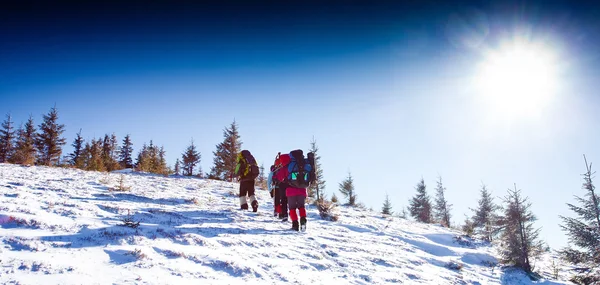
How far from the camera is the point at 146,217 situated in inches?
261

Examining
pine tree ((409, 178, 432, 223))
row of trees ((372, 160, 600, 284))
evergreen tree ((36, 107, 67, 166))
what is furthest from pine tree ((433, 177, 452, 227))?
evergreen tree ((36, 107, 67, 166))

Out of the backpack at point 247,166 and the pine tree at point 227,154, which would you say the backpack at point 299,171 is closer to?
the backpack at point 247,166

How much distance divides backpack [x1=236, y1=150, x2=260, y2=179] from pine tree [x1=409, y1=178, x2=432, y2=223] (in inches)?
1225

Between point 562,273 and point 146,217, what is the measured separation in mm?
12520

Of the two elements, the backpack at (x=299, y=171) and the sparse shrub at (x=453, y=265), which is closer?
the sparse shrub at (x=453, y=265)

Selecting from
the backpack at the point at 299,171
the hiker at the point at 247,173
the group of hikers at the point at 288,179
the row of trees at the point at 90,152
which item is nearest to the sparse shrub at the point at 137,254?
the group of hikers at the point at 288,179

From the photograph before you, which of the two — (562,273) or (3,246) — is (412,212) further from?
(3,246)

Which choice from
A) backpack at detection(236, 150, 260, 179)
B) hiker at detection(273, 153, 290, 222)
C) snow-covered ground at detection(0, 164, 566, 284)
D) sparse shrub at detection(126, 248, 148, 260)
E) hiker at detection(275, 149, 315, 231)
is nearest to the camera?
snow-covered ground at detection(0, 164, 566, 284)

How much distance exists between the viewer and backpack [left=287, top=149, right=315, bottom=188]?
8.09m

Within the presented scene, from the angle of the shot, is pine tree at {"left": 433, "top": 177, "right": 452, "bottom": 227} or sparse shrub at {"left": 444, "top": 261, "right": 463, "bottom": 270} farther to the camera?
pine tree at {"left": 433, "top": 177, "right": 452, "bottom": 227}

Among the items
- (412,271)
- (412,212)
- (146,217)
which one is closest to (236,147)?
(412,212)

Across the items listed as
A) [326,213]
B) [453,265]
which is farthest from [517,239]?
Result: [326,213]

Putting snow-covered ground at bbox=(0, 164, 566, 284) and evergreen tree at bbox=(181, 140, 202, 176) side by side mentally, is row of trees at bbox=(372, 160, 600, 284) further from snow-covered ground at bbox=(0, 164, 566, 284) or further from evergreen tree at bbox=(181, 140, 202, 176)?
evergreen tree at bbox=(181, 140, 202, 176)

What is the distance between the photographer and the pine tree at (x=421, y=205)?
3572 cm
